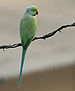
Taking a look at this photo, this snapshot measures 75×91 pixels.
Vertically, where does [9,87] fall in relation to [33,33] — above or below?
below

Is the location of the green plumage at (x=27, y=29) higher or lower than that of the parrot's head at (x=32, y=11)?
lower

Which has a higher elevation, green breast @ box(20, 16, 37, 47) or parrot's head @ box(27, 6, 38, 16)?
parrot's head @ box(27, 6, 38, 16)

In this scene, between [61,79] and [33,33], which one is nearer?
[33,33]

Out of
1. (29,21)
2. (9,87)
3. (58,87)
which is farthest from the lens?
(9,87)

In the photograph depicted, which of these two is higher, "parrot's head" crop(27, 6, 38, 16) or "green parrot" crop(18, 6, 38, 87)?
"parrot's head" crop(27, 6, 38, 16)

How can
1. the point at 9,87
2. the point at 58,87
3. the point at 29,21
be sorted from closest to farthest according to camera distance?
the point at 29,21
the point at 58,87
the point at 9,87

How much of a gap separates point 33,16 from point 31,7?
0.06ft

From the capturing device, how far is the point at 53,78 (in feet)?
13.6

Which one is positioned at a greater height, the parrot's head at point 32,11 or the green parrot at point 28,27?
the parrot's head at point 32,11

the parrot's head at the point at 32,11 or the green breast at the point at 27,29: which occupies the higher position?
the parrot's head at the point at 32,11

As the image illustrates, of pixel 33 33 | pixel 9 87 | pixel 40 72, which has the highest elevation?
pixel 33 33

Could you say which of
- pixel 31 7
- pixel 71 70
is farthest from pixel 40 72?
pixel 31 7

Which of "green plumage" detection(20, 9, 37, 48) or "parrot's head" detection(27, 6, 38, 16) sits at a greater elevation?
"parrot's head" detection(27, 6, 38, 16)

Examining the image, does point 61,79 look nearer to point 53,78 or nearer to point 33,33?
point 53,78
